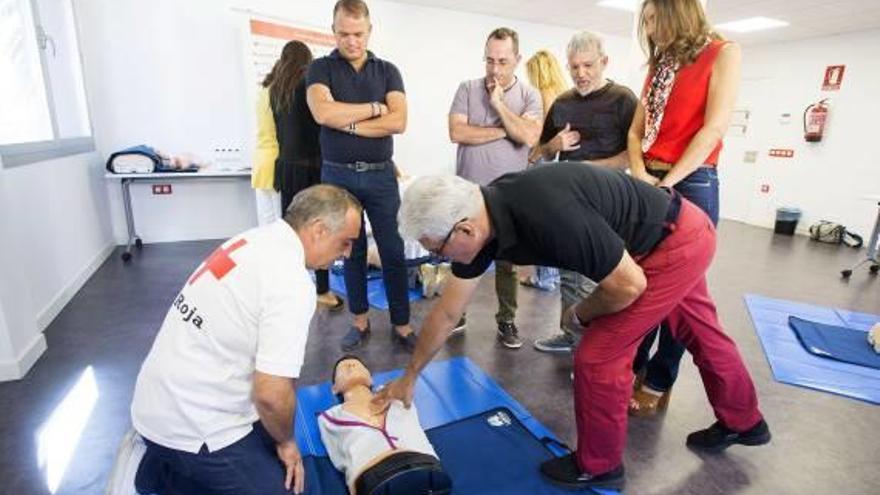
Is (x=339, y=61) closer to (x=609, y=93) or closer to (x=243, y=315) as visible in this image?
(x=609, y=93)

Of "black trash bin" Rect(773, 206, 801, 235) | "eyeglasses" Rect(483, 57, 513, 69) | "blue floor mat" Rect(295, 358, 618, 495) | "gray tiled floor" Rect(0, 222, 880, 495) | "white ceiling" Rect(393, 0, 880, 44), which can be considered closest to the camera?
"blue floor mat" Rect(295, 358, 618, 495)

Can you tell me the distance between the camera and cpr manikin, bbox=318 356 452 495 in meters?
1.31

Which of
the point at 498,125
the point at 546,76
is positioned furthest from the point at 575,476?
the point at 546,76

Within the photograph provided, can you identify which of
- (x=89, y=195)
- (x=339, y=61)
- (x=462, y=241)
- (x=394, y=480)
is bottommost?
(x=394, y=480)

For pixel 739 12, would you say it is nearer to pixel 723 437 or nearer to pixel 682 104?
pixel 682 104

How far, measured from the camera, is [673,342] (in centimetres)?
188

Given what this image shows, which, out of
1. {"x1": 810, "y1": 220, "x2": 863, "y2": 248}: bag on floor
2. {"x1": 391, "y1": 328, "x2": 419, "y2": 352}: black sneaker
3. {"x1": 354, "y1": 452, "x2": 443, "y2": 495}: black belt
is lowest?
{"x1": 810, "y1": 220, "x2": 863, "y2": 248}: bag on floor

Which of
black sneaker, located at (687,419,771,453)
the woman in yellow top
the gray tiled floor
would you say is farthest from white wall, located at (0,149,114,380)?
black sneaker, located at (687,419,771,453)

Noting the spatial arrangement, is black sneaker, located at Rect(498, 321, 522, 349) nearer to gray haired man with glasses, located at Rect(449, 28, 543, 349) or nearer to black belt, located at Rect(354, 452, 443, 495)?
gray haired man with glasses, located at Rect(449, 28, 543, 349)

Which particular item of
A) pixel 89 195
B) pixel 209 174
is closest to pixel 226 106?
pixel 209 174

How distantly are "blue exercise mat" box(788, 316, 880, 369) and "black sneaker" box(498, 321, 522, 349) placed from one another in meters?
1.68

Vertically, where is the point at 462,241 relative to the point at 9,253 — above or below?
above

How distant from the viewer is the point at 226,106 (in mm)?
4605

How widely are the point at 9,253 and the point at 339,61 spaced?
174 cm
